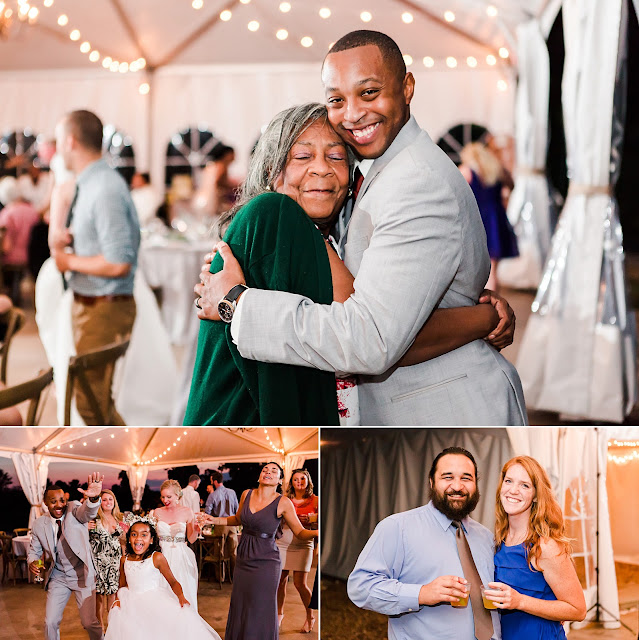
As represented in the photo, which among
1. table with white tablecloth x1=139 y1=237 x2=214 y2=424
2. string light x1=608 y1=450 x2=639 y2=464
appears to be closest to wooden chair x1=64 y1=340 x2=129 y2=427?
string light x1=608 y1=450 x2=639 y2=464

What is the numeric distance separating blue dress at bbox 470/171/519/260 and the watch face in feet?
14.9

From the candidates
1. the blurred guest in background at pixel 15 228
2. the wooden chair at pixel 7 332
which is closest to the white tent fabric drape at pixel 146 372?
the wooden chair at pixel 7 332

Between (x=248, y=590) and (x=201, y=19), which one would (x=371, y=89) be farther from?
(x=201, y=19)

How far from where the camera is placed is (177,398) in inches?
173

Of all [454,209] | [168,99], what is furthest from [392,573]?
[168,99]

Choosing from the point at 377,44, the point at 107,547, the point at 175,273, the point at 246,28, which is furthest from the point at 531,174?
the point at 107,547

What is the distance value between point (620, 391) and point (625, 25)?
191cm

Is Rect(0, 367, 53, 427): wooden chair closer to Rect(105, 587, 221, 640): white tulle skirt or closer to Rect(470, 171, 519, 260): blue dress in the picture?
Rect(105, 587, 221, 640): white tulle skirt

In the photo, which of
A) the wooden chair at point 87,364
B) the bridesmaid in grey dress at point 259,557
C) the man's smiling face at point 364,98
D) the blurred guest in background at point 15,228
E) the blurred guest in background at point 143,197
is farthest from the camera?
the blurred guest in background at point 143,197

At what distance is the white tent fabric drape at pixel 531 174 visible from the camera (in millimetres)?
6156

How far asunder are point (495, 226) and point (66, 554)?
4874 mm

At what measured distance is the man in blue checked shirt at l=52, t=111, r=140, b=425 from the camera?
3367 millimetres

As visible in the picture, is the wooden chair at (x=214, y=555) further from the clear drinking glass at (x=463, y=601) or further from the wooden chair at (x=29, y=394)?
the wooden chair at (x=29, y=394)

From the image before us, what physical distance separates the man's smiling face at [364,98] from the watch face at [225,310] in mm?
468
